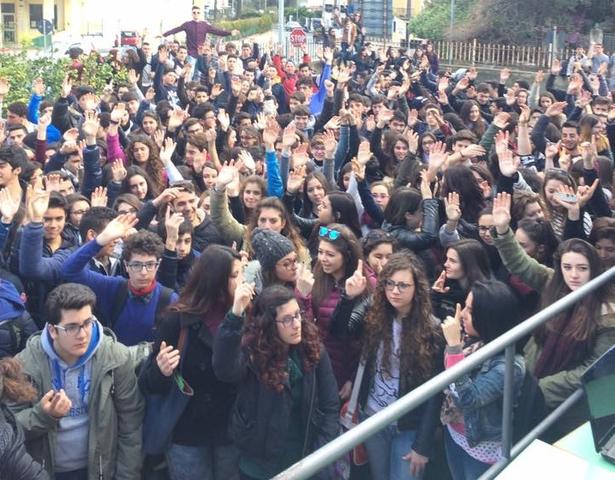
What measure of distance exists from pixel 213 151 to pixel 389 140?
1.81 meters

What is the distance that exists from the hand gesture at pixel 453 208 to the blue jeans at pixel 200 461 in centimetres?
237

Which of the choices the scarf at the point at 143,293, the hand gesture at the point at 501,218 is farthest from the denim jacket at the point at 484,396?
the scarf at the point at 143,293

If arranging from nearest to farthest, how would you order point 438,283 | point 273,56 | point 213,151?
point 438,283 < point 213,151 < point 273,56

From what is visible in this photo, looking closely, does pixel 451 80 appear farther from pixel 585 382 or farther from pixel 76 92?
pixel 585 382

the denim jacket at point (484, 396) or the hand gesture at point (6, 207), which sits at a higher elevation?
the hand gesture at point (6, 207)

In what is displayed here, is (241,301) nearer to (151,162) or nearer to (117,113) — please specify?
(151,162)

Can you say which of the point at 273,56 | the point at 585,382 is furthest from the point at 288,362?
the point at 273,56

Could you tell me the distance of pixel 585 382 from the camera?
3.12 meters

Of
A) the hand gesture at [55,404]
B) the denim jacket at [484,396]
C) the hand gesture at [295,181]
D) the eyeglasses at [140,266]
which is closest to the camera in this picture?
the denim jacket at [484,396]

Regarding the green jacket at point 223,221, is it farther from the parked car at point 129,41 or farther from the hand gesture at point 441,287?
the parked car at point 129,41

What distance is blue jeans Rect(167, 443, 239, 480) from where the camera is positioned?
12.7 ft

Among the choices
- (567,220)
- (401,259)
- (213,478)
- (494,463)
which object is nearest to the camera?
(494,463)

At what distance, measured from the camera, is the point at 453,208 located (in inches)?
218

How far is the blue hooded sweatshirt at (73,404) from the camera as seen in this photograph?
368 centimetres
